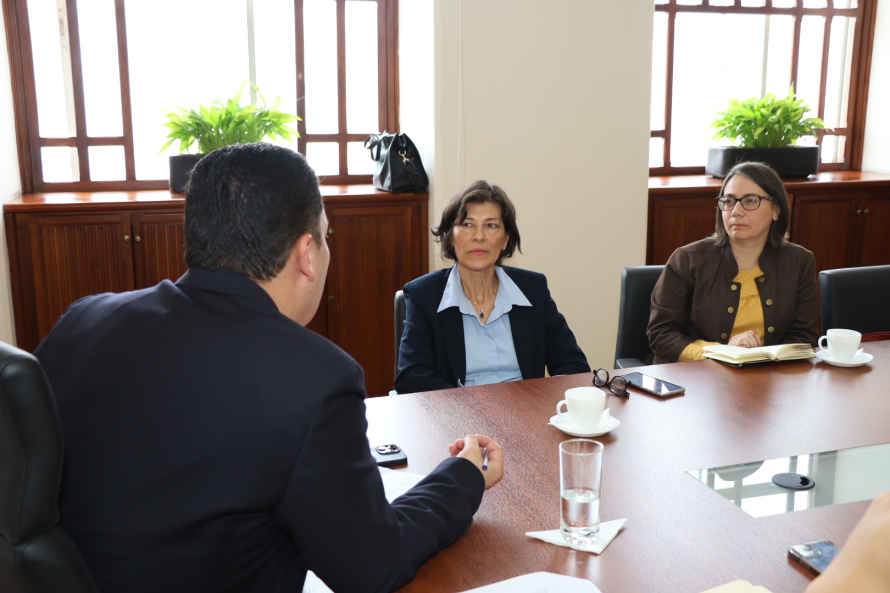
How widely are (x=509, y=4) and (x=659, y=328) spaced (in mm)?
1792

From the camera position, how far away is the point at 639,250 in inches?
161

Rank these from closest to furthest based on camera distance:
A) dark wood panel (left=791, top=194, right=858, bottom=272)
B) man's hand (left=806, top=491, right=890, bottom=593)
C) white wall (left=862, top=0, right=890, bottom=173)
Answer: man's hand (left=806, top=491, right=890, bottom=593), dark wood panel (left=791, top=194, right=858, bottom=272), white wall (left=862, top=0, right=890, bottom=173)

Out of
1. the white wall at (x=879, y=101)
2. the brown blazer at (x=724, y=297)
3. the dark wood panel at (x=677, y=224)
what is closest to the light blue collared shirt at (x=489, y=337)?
→ the brown blazer at (x=724, y=297)

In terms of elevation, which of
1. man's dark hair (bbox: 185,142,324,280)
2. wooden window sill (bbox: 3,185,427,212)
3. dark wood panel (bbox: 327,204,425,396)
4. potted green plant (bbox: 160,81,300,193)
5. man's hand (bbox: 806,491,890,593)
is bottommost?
dark wood panel (bbox: 327,204,425,396)

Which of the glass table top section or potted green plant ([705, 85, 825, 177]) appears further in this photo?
potted green plant ([705, 85, 825, 177])

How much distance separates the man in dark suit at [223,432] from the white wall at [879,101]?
4.80 metres

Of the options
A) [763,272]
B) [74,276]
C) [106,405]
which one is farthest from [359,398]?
[74,276]

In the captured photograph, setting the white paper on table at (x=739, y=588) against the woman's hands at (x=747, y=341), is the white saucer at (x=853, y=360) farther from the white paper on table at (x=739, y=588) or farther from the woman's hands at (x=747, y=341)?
the white paper on table at (x=739, y=588)

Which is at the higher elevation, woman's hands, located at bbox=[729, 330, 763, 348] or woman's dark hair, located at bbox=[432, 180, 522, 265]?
woman's dark hair, located at bbox=[432, 180, 522, 265]

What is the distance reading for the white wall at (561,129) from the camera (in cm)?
364

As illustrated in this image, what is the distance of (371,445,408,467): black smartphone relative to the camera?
151 centimetres

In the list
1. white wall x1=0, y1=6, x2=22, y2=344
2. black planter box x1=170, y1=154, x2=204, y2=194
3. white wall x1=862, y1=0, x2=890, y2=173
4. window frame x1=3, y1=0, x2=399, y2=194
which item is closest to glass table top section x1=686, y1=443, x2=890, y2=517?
black planter box x1=170, y1=154, x2=204, y2=194

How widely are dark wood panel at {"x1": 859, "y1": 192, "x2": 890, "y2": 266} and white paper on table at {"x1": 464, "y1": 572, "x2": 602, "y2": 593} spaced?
13.3ft

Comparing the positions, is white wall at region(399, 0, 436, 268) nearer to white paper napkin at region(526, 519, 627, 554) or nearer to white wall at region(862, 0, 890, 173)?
white paper napkin at region(526, 519, 627, 554)
